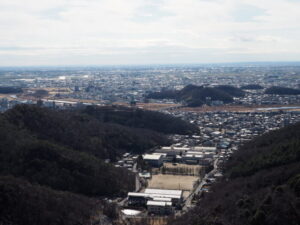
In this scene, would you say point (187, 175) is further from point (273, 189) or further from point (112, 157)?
point (273, 189)

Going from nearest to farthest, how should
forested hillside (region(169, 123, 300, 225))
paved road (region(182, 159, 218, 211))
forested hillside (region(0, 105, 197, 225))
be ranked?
forested hillside (region(169, 123, 300, 225))
forested hillside (region(0, 105, 197, 225))
paved road (region(182, 159, 218, 211))

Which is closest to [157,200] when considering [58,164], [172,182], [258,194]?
[172,182]

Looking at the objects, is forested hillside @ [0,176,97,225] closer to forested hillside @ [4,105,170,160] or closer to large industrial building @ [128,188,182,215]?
large industrial building @ [128,188,182,215]

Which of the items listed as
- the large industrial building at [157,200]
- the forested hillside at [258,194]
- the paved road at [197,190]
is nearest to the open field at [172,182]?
the paved road at [197,190]

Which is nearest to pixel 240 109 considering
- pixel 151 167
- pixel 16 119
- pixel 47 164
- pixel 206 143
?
pixel 206 143

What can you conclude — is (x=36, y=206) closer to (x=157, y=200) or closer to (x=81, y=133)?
(x=157, y=200)

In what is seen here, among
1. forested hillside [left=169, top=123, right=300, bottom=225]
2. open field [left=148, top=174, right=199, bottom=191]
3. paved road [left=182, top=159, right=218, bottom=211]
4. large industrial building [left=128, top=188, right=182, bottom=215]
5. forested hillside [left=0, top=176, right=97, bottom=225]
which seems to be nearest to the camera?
forested hillside [left=169, top=123, right=300, bottom=225]

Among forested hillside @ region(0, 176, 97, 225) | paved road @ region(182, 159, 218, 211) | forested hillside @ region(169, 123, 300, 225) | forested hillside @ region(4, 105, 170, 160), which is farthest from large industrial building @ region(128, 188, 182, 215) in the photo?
forested hillside @ region(4, 105, 170, 160)
